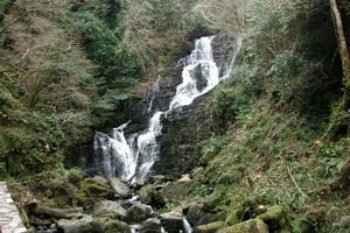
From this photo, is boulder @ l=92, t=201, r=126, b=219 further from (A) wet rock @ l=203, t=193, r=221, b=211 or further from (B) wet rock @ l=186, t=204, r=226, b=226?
(A) wet rock @ l=203, t=193, r=221, b=211

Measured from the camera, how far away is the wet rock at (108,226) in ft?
31.3

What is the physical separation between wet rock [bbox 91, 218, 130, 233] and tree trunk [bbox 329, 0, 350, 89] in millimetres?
6405

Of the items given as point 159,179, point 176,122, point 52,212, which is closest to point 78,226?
point 52,212

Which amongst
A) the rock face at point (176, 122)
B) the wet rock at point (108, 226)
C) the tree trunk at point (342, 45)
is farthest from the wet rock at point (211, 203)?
the rock face at point (176, 122)

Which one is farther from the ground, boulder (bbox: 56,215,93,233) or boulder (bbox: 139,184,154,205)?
boulder (bbox: 56,215,93,233)

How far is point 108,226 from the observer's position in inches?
379

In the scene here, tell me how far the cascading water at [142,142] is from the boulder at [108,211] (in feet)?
17.4

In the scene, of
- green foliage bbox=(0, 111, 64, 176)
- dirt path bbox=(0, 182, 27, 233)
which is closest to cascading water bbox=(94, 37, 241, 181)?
green foliage bbox=(0, 111, 64, 176)

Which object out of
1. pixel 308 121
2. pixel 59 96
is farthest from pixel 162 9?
pixel 308 121

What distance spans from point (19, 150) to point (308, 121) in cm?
884

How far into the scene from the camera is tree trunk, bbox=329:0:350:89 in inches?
299

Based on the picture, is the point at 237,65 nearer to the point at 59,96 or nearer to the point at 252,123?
the point at 252,123

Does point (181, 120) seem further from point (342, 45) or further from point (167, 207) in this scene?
point (342, 45)

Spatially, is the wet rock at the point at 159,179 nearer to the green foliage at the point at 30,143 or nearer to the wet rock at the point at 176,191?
the wet rock at the point at 176,191
